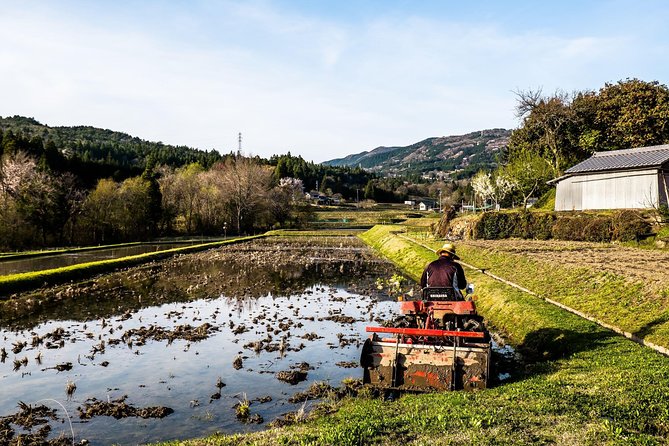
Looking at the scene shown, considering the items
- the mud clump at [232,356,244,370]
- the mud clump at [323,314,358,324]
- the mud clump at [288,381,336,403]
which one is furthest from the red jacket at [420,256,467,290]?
the mud clump at [323,314,358,324]

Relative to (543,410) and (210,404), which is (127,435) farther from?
(543,410)

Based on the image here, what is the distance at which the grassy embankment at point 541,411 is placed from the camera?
21.8 feet

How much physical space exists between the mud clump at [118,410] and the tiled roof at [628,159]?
119ft

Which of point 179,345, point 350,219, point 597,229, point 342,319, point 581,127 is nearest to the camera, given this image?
point 179,345

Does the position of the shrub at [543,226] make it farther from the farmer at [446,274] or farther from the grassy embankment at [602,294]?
the farmer at [446,274]

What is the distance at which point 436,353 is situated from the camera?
10.2 m

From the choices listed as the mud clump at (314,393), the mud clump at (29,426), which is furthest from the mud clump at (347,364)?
the mud clump at (29,426)

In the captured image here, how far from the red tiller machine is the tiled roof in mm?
30540

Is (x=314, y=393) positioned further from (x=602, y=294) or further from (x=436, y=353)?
(x=602, y=294)

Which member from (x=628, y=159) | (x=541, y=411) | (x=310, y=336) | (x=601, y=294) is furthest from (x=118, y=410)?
(x=628, y=159)

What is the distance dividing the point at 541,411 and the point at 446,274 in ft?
13.5

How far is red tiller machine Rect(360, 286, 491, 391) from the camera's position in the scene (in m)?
9.98

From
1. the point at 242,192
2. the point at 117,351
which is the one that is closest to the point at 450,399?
the point at 117,351

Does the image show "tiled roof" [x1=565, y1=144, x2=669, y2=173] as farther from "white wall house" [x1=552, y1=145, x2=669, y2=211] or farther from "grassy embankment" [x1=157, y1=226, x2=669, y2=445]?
"grassy embankment" [x1=157, y1=226, x2=669, y2=445]
